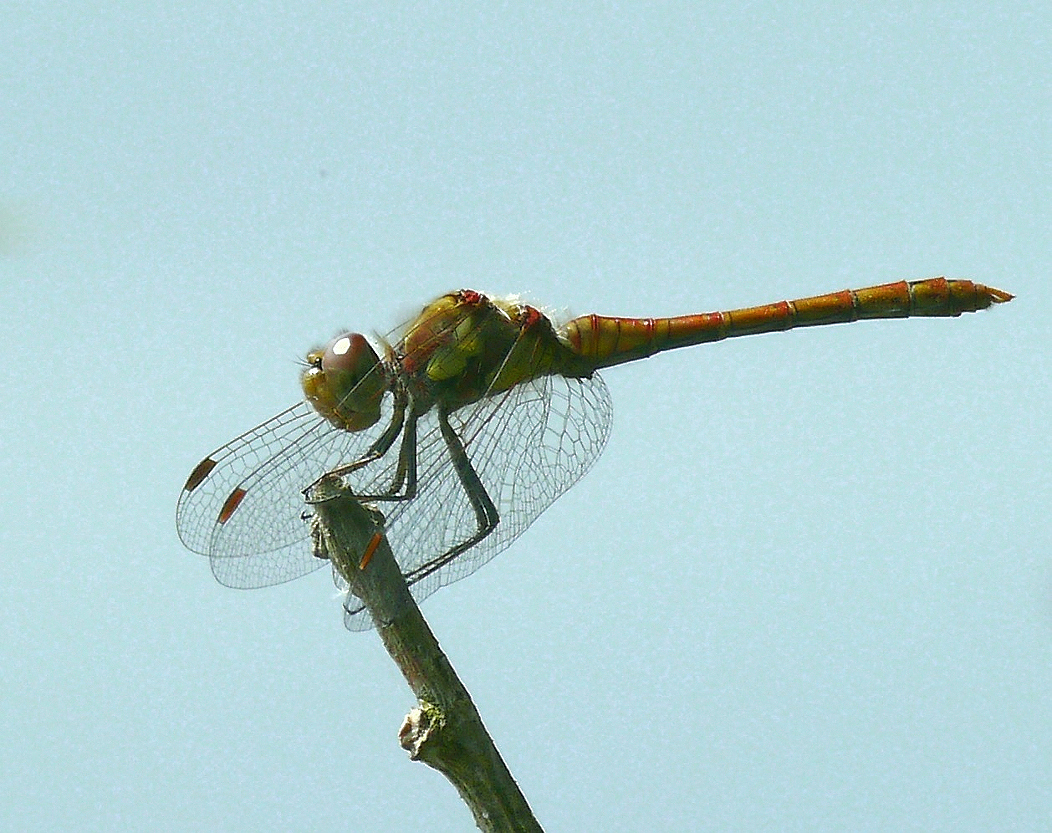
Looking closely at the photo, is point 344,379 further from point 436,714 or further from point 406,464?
point 436,714

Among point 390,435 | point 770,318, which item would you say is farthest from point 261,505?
point 770,318

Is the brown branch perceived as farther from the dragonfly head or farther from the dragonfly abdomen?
the dragonfly abdomen

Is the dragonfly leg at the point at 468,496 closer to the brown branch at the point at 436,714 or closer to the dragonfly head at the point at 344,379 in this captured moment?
the dragonfly head at the point at 344,379

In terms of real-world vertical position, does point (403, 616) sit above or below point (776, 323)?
below

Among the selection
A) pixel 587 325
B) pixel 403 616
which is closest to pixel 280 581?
pixel 403 616

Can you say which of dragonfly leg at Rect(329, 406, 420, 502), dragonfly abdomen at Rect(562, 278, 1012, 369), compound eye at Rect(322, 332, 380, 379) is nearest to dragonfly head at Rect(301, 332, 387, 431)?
compound eye at Rect(322, 332, 380, 379)

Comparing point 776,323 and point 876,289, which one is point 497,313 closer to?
point 776,323
